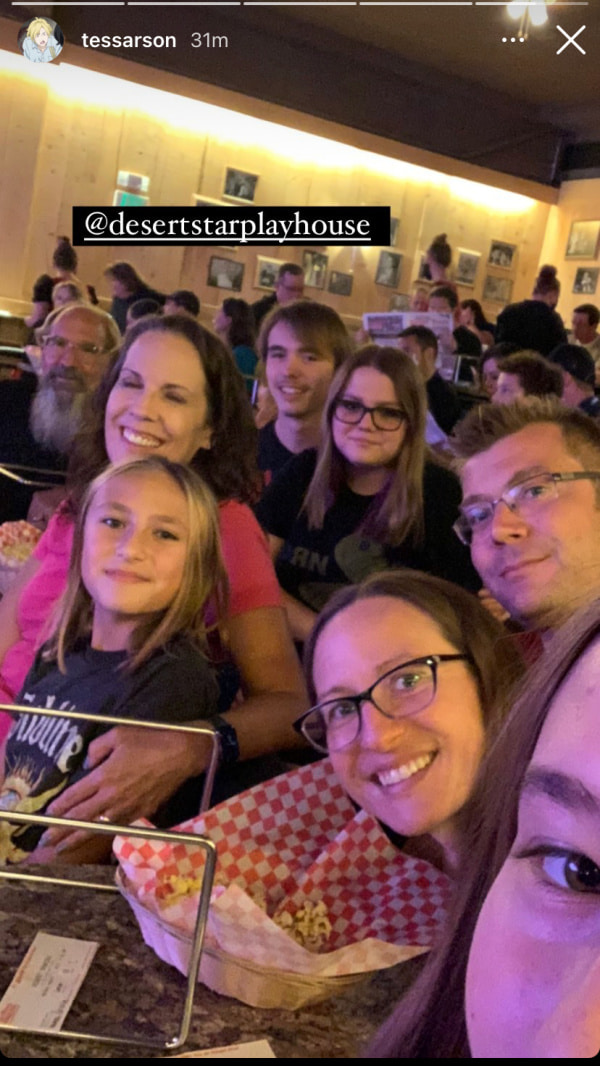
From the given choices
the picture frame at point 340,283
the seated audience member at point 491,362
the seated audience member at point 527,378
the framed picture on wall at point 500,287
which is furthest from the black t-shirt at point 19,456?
the framed picture on wall at point 500,287

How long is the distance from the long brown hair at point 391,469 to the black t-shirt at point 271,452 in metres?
0.15

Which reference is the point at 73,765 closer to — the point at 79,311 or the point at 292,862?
the point at 292,862

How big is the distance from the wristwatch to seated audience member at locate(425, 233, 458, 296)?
1.03 meters

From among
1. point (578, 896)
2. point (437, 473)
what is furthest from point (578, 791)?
point (437, 473)

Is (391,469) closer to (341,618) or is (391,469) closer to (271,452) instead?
(271,452)

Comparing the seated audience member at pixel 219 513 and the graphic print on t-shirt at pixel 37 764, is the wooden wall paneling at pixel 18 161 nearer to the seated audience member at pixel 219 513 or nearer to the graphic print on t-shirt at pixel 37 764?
the seated audience member at pixel 219 513

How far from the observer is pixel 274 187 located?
3.82ft

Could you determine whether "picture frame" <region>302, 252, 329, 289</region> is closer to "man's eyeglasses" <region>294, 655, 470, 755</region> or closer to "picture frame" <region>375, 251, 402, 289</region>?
"picture frame" <region>375, 251, 402, 289</region>

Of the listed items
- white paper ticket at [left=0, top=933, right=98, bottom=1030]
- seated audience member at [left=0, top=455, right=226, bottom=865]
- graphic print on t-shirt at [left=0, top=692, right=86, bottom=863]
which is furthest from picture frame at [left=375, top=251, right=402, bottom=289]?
white paper ticket at [left=0, top=933, right=98, bottom=1030]

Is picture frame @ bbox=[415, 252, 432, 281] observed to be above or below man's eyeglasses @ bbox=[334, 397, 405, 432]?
above

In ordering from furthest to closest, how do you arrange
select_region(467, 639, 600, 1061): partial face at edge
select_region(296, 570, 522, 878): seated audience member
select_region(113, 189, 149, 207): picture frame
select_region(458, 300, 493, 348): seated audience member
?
1. select_region(458, 300, 493, 348): seated audience member
2. select_region(113, 189, 149, 207): picture frame
3. select_region(296, 570, 522, 878): seated audience member
4. select_region(467, 639, 600, 1061): partial face at edge

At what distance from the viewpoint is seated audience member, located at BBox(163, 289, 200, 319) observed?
44.0 inches

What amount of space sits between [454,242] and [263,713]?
124 cm

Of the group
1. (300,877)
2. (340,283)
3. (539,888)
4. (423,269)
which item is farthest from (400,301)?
(539,888)
